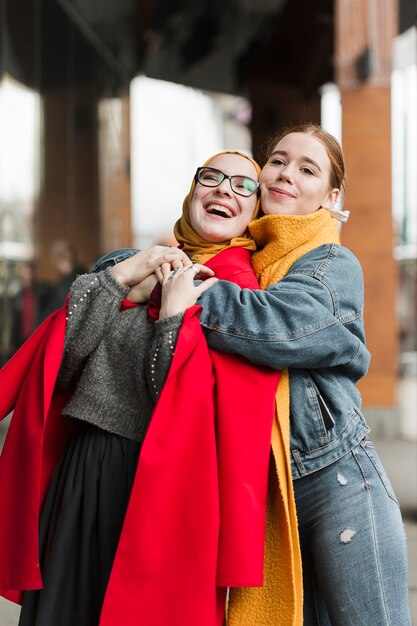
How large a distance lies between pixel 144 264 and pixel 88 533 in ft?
2.26

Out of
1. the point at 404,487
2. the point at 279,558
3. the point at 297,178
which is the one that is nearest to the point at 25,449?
the point at 279,558

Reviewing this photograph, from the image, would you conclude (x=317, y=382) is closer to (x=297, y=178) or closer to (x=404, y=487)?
(x=297, y=178)

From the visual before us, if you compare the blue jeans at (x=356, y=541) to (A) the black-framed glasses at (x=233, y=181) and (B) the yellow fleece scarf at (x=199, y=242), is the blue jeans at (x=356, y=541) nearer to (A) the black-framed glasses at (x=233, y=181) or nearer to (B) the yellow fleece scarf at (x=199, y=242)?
(B) the yellow fleece scarf at (x=199, y=242)

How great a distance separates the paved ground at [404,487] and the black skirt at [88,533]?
6.89ft

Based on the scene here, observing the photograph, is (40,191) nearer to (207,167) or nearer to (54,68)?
(54,68)

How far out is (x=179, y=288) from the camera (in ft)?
7.10

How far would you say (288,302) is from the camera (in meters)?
2.14

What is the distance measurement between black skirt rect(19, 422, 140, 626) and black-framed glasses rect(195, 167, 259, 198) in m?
0.71

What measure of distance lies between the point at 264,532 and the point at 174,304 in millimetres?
586

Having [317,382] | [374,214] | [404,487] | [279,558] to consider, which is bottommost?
[404,487]

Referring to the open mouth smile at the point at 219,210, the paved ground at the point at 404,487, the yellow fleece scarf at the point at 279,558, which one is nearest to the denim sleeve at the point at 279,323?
the yellow fleece scarf at the point at 279,558

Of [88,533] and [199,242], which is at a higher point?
[199,242]

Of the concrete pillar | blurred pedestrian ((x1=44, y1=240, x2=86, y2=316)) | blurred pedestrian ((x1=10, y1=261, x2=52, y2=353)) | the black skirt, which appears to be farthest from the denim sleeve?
blurred pedestrian ((x1=44, y1=240, x2=86, y2=316))

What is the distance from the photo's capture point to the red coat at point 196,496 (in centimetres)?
205
